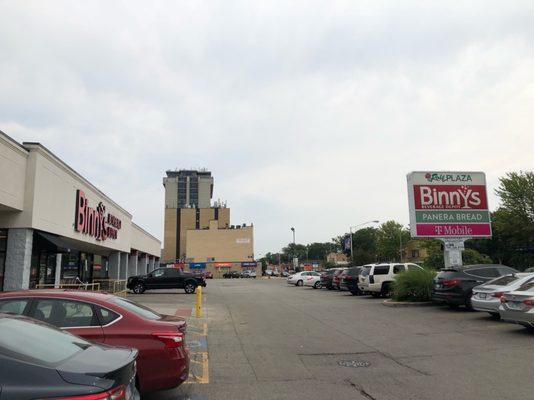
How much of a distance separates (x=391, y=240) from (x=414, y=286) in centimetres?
9608

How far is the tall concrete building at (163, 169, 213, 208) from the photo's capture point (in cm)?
16862

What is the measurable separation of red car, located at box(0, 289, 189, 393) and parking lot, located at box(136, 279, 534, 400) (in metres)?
0.89

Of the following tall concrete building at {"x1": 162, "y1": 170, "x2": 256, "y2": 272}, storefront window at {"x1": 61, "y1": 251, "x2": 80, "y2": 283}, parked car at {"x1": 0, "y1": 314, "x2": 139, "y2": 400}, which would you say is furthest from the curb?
tall concrete building at {"x1": 162, "y1": 170, "x2": 256, "y2": 272}

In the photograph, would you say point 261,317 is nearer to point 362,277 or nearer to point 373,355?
point 373,355

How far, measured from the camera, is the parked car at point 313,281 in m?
38.7

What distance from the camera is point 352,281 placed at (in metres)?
27.1

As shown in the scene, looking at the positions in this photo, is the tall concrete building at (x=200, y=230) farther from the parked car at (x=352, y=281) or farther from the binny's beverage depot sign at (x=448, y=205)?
the binny's beverage depot sign at (x=448, y=205)

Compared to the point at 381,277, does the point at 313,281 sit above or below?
below

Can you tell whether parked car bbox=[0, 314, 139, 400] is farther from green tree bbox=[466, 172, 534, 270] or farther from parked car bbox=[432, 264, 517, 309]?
green tree bbox=[466, 172, 534, 270]

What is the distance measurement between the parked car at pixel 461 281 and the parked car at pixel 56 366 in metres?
15.0

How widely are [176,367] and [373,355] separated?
196 inches

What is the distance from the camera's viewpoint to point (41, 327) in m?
4.21

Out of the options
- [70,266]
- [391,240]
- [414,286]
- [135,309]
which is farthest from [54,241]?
[391,240]

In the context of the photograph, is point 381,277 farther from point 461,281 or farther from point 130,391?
point 130,391
